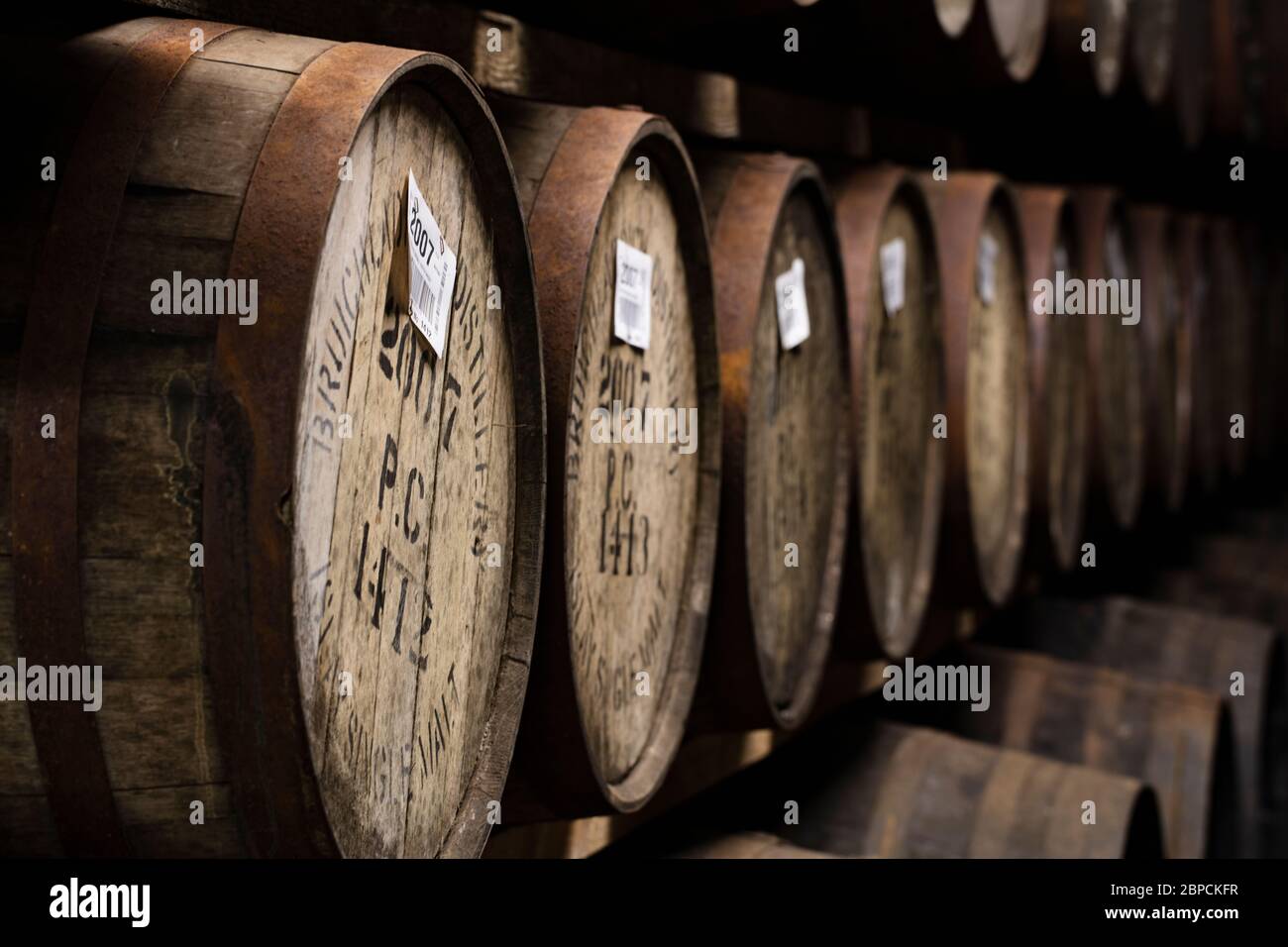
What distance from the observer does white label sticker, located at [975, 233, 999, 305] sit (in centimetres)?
328

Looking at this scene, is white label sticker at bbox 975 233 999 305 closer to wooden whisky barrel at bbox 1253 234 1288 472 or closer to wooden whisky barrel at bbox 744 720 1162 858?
wooden whisky barrel at bbox 744 720 1162 858

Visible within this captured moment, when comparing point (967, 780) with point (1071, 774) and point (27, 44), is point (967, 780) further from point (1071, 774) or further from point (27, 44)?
point (27, 44)

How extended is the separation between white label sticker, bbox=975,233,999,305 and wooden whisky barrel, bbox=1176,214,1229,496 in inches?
97.2

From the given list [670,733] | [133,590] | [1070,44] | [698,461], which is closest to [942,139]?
[1070,44]

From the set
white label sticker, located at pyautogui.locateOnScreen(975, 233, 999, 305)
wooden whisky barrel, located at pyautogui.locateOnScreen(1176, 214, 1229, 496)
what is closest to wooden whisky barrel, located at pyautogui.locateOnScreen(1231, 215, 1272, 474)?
wooden whisky barrel, located at pyautogui.locateOnScreen(1176, 214, 1229, 496)

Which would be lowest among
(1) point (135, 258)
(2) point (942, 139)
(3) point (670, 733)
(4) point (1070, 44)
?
(3) point (670, 733)

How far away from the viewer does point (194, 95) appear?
1122 mm

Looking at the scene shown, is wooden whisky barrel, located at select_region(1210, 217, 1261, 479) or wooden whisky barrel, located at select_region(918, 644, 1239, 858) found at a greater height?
wooden whisky barrel, located at select_region(1210, 217, 1261, 479)

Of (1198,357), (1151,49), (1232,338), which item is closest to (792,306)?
(1151,49)

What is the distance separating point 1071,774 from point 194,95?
8.41ft

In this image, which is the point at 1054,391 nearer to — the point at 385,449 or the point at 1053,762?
the point at 1053,762

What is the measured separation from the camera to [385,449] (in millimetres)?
1235

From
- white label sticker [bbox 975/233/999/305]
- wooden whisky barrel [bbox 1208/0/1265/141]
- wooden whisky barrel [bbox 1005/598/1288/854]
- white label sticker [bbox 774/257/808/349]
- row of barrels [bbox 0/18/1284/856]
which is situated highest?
wooden whisky barrel [bbox 1208/0/1265/141]

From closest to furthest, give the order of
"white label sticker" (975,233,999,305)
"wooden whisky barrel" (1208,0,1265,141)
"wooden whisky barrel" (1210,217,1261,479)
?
"white label sticker" (975,233,999,305)
"wooden whisky barrel" (1208,0,1265,141)
"wooden whisky barrel" (1210,217,1261,479)
